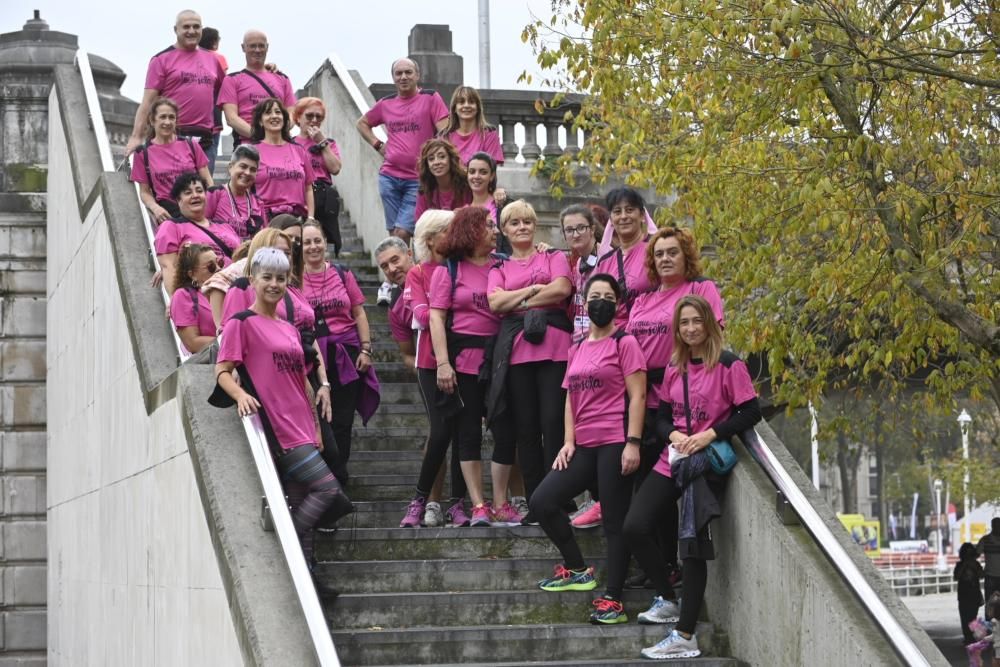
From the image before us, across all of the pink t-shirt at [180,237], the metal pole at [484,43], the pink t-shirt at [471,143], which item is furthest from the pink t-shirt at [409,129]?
the metal pole at [484,43]

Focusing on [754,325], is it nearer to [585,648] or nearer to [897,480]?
[585,648]

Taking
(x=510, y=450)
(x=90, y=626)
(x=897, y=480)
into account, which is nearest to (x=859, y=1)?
(x=510, y=450)

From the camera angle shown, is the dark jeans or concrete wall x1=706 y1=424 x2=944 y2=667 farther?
the dark jeans

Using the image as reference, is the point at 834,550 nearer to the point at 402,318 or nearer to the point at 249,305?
the point at 249,305

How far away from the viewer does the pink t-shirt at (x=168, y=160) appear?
11.9 metres

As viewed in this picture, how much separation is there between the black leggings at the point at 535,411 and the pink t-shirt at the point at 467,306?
13.7 inches

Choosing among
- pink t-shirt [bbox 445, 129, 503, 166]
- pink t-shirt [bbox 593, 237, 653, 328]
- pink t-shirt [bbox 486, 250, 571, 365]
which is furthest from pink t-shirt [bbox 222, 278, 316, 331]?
pink t-shirt [bbox 445, 129, 503, 166]

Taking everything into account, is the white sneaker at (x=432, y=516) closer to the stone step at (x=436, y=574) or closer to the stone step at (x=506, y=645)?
the stone step at (x=436, y=574)

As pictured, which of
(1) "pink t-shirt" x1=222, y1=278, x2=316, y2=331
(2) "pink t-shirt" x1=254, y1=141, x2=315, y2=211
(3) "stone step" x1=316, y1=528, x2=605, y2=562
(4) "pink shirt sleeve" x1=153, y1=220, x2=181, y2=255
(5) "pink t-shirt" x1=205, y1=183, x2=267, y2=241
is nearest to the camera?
(1) "pink t-shirt" x1=222, y1=278, x2=316, y2=331

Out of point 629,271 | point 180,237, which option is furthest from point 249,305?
point 180,237

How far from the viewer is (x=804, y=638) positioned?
7.58 metres

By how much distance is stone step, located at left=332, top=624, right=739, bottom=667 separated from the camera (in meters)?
7.87

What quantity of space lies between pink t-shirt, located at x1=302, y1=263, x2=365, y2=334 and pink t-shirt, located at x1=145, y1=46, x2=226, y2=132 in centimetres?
395

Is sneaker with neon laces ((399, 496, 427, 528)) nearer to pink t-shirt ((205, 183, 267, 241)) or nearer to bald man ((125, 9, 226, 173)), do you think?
pink t-shirt ((205, 183, 267, 241))
